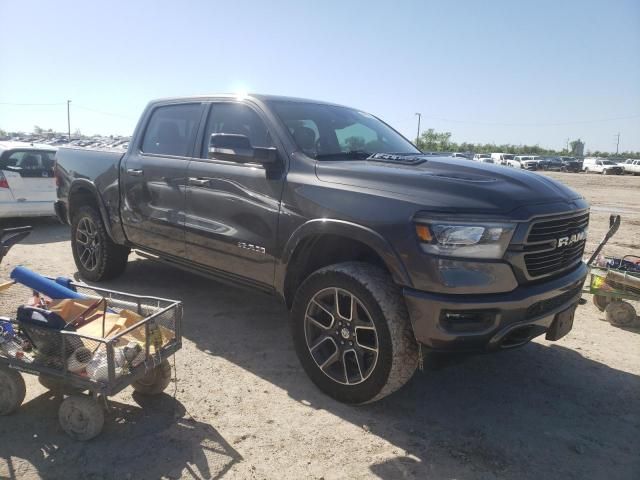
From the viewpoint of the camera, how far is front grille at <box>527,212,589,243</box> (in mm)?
2768

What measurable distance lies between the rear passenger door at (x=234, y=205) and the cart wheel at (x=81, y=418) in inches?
55.0

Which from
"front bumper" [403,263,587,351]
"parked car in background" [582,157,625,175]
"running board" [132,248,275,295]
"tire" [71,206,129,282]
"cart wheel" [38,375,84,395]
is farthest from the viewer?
"parked car in background" [582,157,625,175]

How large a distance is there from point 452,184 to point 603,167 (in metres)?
48.4

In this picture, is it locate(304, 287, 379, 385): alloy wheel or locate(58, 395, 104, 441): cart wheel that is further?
locate(304, 287, 379, 385): alloy wheel

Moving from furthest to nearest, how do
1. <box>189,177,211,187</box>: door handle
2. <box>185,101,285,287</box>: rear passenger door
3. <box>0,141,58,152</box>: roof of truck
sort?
<box>0,141,58,152</box>: roof of truck, <box>189,177,211,187</box>: door handle, <box>185,101,285,287</box>: rear passenger door

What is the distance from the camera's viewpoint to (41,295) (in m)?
3.48

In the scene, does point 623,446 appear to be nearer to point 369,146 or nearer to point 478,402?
point 478,402

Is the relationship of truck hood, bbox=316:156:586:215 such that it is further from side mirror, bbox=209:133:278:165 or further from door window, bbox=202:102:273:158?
door window, bbox=202:102:273:158

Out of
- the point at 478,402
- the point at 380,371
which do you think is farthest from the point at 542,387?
the point at 380,371

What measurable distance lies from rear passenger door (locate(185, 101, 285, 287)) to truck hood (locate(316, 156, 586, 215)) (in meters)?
0.52

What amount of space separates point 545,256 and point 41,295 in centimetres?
332

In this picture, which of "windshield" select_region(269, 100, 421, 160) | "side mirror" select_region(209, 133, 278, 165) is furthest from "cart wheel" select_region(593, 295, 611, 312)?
"side mirror" select_region(209, 133, 278, 165)

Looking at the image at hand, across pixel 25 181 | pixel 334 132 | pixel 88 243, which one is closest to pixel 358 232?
pixel 334 132

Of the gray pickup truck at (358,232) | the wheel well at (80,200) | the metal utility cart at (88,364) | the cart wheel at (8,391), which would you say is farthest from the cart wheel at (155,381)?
the wheel well at (80,200)
